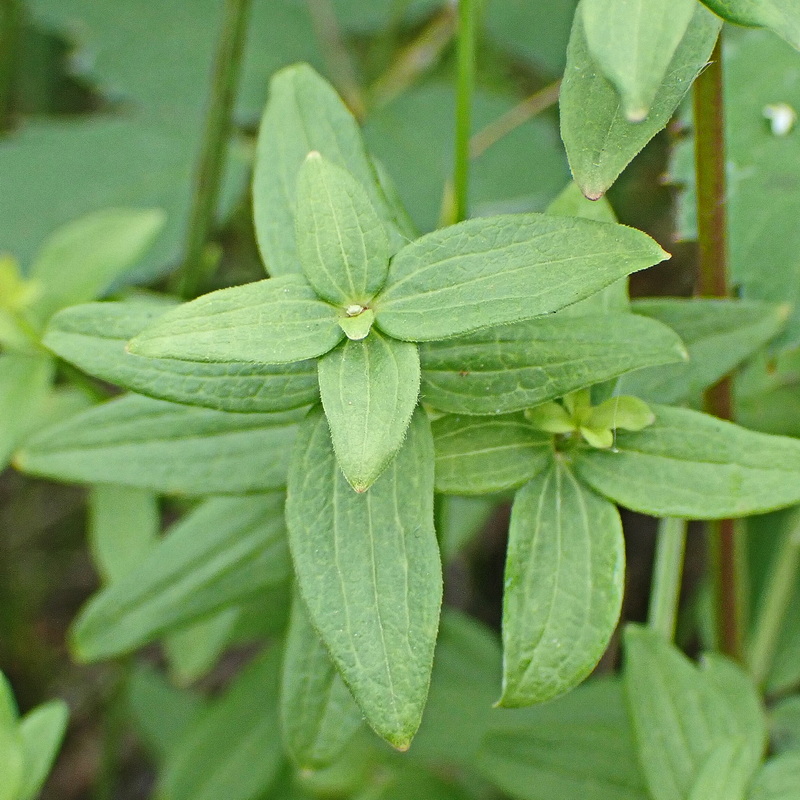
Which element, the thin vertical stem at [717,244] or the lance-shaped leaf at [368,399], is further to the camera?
the thin vertical stem at [717,244]

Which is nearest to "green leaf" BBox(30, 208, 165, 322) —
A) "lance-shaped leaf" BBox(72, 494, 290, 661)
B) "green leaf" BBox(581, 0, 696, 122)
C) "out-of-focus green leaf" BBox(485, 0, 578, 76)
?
"lance-shaped leaf" BBox(72, 494, 290, 661)

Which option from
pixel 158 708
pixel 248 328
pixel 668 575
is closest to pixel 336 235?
pixel 248 328

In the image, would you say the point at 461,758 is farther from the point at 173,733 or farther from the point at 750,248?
the point at 750,248

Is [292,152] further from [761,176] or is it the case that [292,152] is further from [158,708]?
[158,708]

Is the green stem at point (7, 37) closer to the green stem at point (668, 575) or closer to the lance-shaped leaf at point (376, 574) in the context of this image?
the lance-shaped leaf at point (376, 574)

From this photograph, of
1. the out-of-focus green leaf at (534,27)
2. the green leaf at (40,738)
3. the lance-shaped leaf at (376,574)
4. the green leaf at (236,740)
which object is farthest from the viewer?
the out-of-focus green leaf at (534,27)

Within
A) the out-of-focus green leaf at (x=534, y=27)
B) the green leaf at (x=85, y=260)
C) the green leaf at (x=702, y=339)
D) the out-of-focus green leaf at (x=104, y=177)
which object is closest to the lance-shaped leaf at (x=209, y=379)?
the green leaf at (x=702, y=339)
